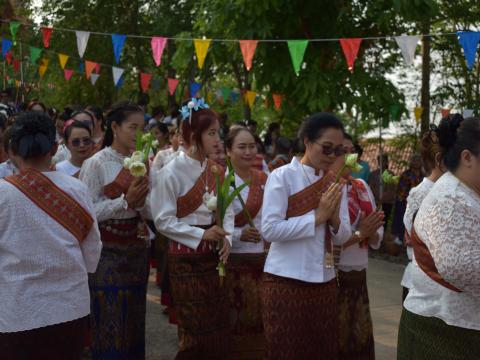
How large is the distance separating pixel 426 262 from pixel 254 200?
112 inches

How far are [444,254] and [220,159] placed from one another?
2816 mm

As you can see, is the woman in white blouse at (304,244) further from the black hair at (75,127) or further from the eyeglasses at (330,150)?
the black hair at (75,127)

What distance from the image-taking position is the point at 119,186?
521 cm

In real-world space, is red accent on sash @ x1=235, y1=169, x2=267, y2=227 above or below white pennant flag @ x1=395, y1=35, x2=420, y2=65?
below

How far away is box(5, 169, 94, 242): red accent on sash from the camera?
3512 mm

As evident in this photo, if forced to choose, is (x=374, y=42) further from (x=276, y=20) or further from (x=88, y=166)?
(x=88, y=166)

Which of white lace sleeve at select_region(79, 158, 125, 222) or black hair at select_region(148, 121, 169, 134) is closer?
white lace sleeve at select_region(79, 158, 125, 222)

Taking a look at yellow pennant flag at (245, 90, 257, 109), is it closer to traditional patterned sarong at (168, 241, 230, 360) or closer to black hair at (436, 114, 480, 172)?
traditional patterned sarong at (168, 241, 230, 360)

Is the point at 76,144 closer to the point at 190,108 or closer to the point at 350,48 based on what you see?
the point at 190,108

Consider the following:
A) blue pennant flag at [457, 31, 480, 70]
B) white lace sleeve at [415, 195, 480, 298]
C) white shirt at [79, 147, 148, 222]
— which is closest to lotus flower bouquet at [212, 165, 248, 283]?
white shirt at [79, 147, 148, 222]

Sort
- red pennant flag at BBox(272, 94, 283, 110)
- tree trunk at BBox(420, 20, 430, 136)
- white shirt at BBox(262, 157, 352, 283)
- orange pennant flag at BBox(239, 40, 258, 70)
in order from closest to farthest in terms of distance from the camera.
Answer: white shirt at BBox(262, 157, 352, 283), orange pennant flag at BBox(239, 40, 258, 70), red pennant flag at BBox(272, 94, 283, 110), tree trunk at BBox(420, 20, 430, 136)

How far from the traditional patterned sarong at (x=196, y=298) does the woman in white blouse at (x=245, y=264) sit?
653 mm

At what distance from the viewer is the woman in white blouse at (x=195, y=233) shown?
5078mm

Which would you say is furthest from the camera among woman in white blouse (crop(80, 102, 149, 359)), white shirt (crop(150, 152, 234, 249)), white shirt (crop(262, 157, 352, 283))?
woman in white blouse (crop(80, 102, 149, 359))
